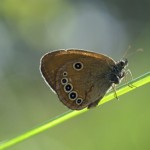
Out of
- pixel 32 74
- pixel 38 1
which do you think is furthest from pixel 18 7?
pixel 32 74

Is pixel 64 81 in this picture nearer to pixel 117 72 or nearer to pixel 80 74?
pixel 80 74

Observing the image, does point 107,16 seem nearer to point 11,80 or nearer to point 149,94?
point 11,80

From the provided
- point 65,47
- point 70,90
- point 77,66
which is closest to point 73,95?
point 70,90

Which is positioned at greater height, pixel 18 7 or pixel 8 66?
pixel 18 7

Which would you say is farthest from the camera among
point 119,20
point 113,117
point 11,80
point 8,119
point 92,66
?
point 119,20

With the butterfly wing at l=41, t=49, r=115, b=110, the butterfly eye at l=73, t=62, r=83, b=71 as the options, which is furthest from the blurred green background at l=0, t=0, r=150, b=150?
the butterfly eye at l=73, t=62, r=83, b=71

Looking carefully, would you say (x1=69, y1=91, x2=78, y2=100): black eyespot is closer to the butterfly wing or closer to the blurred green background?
the butterfly wing

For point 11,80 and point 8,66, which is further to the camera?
point 8,66
